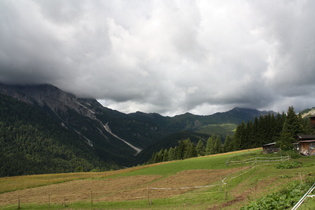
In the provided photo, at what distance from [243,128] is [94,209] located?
106 metres

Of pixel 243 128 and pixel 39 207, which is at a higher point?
pixel 243 128

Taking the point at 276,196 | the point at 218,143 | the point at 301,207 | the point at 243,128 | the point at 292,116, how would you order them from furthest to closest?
the point at 218,143 < the point at 243,128 < the point at 292,116 < the point at 276,196 < the point at 301,207

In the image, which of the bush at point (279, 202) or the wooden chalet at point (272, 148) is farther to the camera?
the wooden chalet at point (272, 148)

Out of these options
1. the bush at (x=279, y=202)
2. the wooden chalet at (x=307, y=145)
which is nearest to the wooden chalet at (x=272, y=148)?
the wooden chalet at (x=307, y=145)

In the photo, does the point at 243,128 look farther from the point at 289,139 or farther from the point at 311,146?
the point at 311,146

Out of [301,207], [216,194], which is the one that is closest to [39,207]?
[216,194]

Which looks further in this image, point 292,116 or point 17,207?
point 292,116

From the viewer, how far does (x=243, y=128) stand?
118m

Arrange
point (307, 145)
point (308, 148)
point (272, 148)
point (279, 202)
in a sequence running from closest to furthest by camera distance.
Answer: point (279, 202) < point (308, 148) < point (307, 145) < point (272, 148)

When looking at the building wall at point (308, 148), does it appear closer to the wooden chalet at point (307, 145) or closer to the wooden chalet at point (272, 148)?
the wooden chalet at point (307, 145)

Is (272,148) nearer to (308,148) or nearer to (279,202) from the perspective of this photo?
(308,148)

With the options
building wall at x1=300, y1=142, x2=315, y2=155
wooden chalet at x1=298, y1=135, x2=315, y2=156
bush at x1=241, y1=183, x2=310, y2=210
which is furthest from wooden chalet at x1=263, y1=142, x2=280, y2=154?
bush at x1=241, y1=183, x2=310, y2=210

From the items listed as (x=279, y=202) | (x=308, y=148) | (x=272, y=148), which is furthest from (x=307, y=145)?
(x=279, y=202)

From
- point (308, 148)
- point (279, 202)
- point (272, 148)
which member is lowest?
point (272, 148)
